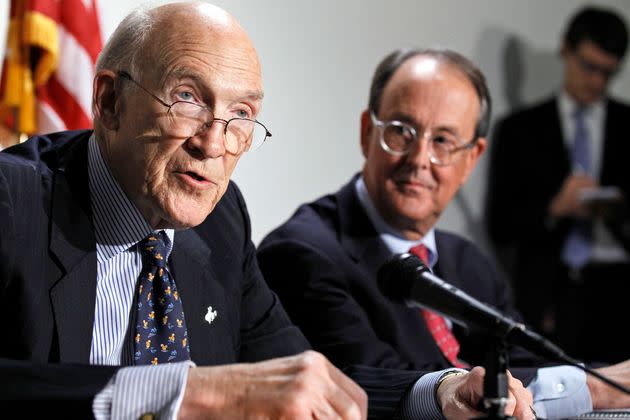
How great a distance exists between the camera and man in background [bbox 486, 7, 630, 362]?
470 centimetres

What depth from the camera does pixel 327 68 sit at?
377 centimetres

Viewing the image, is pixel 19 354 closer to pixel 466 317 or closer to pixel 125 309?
pixel 125 309

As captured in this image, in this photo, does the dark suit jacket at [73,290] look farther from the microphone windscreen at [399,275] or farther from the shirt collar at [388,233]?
the shirt collar at [388,233]

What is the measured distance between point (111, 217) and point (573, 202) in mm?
3290

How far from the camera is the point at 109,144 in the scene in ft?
5.98

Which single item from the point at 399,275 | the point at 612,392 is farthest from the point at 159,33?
the point at 612,392

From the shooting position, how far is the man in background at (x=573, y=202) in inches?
185

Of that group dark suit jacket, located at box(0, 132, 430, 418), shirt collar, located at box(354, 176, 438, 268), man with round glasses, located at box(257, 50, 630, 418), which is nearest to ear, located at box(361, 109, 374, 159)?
man with round glasses, located at box(257, 50, 630, 418)

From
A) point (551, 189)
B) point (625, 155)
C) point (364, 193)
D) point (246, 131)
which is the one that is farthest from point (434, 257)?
point (625, 155)

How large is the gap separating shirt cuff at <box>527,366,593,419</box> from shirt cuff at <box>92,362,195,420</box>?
122 cm

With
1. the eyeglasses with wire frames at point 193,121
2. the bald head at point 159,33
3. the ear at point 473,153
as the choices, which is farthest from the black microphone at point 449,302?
the ear at point 473,153

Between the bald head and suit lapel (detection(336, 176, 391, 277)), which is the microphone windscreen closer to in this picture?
the bald head

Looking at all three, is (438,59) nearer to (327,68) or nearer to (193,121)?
(327,68)

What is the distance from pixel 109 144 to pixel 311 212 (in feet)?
3.04
